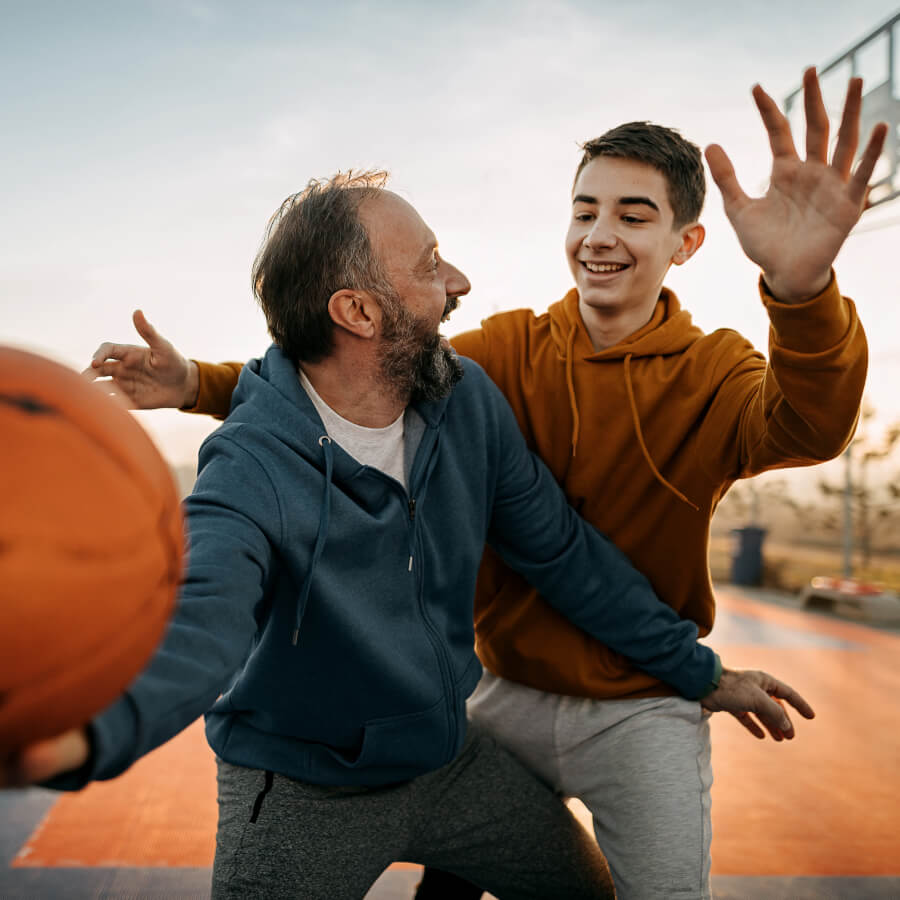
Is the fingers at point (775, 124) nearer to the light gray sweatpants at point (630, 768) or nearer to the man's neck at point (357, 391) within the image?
the man's neck at point (357, 391)

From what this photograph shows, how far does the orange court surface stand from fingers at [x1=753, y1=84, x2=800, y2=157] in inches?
91.5

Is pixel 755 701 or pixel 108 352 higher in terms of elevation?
pixel 108 352

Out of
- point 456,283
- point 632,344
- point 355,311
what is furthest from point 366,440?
point 632,344

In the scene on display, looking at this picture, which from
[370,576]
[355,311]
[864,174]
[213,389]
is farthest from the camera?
[213,389]

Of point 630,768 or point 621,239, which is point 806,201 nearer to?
point 621,239

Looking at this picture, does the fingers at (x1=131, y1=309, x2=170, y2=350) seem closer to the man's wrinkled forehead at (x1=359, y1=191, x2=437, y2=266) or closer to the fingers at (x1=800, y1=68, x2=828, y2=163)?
the man's wrinkled forehead at (x1=359, y1=191, x2=437, y2=266)

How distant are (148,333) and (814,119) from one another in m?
1.27

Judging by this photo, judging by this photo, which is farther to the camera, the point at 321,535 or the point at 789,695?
the point at 789,695

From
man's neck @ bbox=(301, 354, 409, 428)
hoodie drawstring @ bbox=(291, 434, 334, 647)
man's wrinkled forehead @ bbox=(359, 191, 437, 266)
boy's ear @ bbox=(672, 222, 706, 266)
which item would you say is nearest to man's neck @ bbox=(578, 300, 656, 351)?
boy's ear @ bbox=(672, 222, 706, 266)

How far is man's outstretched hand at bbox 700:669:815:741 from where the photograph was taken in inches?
71.6

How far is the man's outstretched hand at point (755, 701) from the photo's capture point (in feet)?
5.97

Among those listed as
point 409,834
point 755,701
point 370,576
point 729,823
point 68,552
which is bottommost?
point 729,823

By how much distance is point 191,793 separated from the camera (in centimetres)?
365

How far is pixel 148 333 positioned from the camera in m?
1.78
